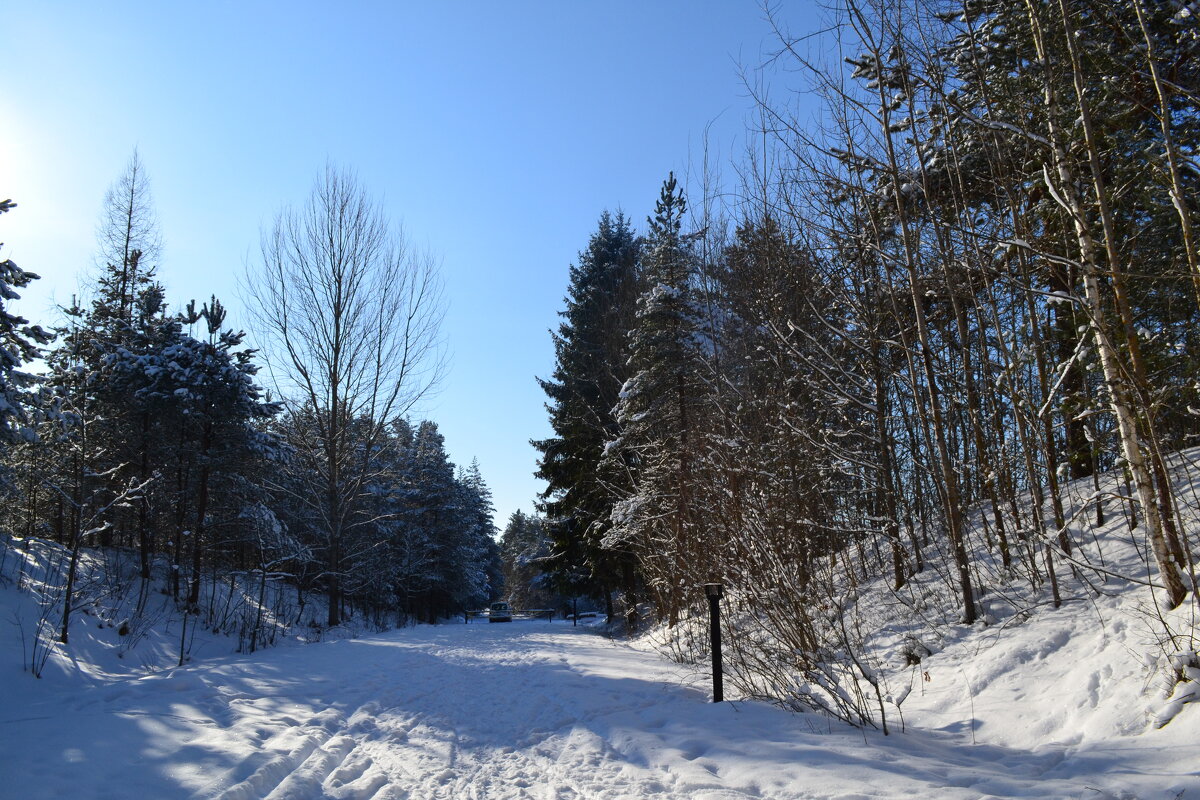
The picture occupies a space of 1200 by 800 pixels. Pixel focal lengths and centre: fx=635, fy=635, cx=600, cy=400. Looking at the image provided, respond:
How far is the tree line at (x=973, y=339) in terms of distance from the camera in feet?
15.4

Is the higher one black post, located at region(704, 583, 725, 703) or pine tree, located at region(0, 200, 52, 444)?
pine tree, located at region(0, 200, 52, 444)

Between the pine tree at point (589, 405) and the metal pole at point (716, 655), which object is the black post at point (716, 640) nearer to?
the metal pole at point (716, 655)

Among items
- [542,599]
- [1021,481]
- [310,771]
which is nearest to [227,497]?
[310,771]

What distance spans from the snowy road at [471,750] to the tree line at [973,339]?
2.57ft

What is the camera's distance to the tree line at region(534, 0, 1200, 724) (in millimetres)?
4691

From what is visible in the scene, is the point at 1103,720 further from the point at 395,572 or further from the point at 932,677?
the point at 395,572

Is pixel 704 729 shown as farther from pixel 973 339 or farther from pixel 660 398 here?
pixel 660 398

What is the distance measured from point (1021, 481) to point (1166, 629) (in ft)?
17.6

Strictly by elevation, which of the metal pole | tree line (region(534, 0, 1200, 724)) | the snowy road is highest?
tree line (region(534, 0, 1200, 724))

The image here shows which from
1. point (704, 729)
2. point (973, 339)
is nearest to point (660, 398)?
point (973, 339)

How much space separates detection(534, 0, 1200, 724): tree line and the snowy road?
0.78 metres

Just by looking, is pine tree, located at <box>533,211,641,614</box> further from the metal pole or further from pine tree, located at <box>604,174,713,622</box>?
the metal pole

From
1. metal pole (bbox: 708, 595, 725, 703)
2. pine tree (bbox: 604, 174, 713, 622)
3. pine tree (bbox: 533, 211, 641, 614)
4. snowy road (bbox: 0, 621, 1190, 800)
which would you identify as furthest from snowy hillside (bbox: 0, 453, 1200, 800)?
pine tree (bbox: 533, 211, 641, 614)

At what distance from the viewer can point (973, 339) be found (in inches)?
348
